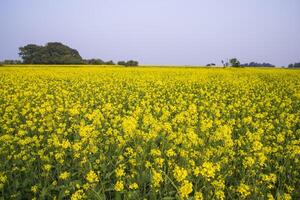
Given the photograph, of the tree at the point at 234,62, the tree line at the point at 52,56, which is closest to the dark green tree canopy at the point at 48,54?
the tree line at the point at 52,56

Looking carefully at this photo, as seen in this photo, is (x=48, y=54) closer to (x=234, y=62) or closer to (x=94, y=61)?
(x=94, y=61)

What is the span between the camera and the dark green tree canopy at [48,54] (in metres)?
50.3

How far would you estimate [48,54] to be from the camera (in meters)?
60.1

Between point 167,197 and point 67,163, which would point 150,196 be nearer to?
point 167,197

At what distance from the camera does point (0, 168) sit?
462 centimetres

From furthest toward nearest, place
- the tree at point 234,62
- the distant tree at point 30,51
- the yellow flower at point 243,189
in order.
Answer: the distant tree at point 30,51, the tree at point 234,62, the yellow flower at point 243,189

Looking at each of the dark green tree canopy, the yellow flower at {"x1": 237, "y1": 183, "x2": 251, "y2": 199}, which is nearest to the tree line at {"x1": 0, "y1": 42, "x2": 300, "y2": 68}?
the dark green tree canopy

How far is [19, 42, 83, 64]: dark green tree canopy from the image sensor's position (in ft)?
165

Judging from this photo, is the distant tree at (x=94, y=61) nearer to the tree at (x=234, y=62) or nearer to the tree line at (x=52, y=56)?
the tree line at (x=52, y=56)

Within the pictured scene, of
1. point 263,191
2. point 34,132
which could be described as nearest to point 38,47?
point 34,132

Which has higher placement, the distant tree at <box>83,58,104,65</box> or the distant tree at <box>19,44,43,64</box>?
the distant tree at <box>19,44,43,64</box>

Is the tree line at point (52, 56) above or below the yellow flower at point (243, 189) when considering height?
above

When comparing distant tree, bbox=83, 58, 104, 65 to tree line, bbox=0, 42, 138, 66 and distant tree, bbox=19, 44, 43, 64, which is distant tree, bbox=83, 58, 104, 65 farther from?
distant tree, bbox=19, 44, 43, 64

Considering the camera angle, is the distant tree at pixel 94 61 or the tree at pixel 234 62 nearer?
the tree at pixel 234 62
